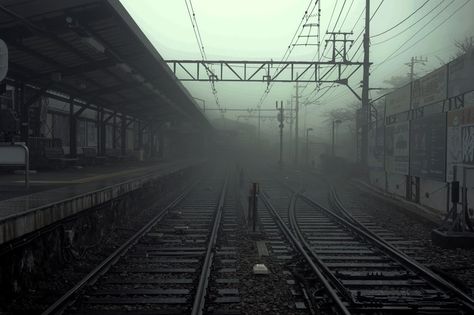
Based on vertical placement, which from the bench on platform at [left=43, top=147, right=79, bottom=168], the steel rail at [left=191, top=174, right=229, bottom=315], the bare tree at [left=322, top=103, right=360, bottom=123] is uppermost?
the bare tree at [left=322, top=103, right=360, bottom=123]

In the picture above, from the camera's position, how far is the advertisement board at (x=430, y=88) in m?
14.2

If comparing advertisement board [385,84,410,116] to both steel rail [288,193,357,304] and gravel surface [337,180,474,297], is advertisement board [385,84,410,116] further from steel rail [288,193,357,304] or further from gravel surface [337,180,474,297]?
steel rail [288,193,357,304]

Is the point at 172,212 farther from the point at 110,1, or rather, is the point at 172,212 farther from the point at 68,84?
the point at 68,84

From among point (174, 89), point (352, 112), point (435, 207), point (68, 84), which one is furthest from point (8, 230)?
point (352, 112)

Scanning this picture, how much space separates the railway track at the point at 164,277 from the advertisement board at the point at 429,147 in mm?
5769

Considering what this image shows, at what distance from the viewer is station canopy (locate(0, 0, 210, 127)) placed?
11680mm

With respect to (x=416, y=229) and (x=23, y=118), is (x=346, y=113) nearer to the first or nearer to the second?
(x=23, y=118)

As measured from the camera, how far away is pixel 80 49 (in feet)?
49.4

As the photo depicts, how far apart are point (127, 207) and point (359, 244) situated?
21.7 ft

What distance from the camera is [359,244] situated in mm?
10070

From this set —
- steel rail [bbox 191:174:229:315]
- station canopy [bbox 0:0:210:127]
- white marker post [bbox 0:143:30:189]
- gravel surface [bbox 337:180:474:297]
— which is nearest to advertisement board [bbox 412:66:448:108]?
gravel surface [bbox 337:180:474:297]

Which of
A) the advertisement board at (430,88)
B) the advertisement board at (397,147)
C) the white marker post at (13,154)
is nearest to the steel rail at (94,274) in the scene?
the white marker post at (13,154)

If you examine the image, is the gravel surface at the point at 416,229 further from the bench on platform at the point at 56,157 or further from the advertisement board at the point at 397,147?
the bench on platform at the point at 56,157

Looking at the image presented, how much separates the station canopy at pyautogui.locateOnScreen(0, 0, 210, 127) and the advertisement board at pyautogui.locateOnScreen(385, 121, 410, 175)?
8.62 metres
